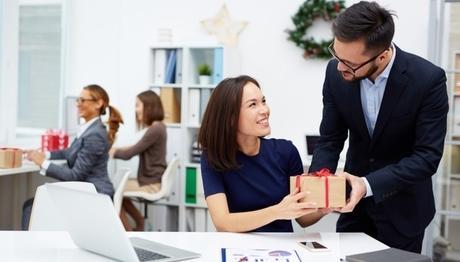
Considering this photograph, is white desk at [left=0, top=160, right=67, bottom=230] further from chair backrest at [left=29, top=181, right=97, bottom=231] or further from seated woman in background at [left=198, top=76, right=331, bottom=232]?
seated woman in background at [left=198, top=76, right=331, bottom=232]

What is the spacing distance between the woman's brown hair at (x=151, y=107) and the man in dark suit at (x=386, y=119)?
2.56 m

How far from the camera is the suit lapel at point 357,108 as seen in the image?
2.04m

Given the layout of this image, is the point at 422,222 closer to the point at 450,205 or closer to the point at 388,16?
the point at 388,16

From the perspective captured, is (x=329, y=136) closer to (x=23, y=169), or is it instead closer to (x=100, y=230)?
(x=100, y=230)

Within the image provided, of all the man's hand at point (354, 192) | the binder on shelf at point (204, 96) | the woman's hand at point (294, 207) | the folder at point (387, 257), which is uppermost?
the binder on shelf at point (204, 96)

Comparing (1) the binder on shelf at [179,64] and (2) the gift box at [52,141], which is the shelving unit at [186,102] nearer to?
(1) the binder on shelf at [179,64]

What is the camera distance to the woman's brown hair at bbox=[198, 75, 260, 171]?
85.8 inches

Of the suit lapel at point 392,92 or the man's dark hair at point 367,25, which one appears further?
the suit lapel at point 392,92

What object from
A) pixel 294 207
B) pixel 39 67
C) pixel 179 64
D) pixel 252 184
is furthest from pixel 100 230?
pixel 39 67

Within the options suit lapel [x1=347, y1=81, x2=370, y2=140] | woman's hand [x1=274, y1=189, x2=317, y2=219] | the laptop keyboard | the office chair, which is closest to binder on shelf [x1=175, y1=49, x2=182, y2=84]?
the office chair

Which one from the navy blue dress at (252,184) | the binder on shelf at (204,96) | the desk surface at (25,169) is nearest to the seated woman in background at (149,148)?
the binder on shelf at (204,96)

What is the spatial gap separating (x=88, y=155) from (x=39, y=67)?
5.77ft

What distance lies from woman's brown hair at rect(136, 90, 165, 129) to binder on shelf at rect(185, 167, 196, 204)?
516 mm

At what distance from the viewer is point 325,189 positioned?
6.04 feet
